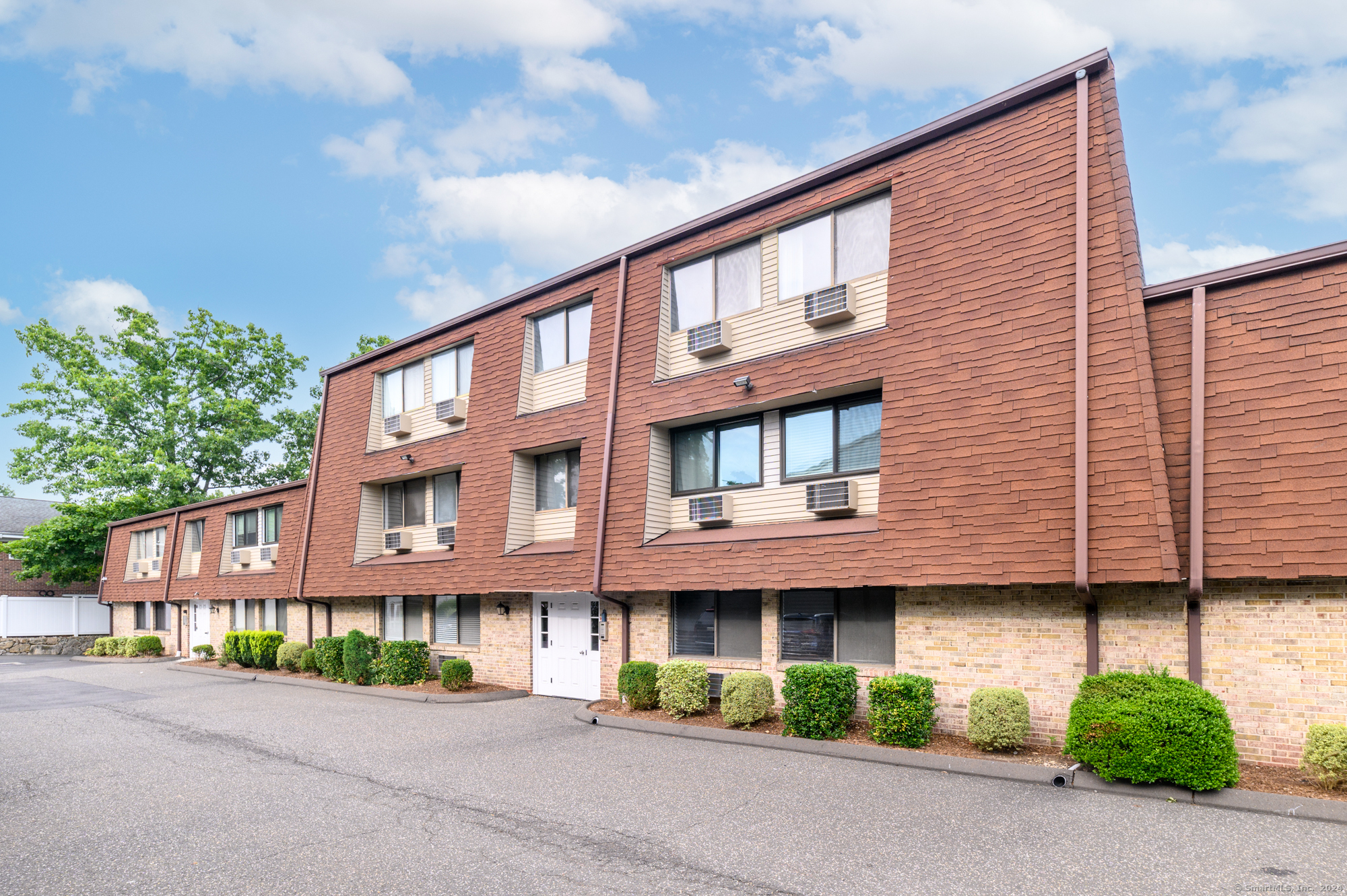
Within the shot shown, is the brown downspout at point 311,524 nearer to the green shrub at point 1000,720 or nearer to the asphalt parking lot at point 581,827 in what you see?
the asphalt parking lot at point 581,827

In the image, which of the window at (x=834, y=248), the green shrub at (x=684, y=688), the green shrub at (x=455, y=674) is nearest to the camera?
the window at (x=834, y=248)

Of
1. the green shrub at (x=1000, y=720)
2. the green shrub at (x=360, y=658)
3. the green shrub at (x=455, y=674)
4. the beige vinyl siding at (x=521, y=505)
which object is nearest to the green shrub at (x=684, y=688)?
the green shrub at (x=1000, y=720)

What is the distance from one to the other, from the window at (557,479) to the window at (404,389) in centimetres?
451

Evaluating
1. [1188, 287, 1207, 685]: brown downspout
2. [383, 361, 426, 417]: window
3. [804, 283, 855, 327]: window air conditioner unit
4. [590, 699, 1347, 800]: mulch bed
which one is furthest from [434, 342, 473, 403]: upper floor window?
[1188, 287, 1207, 685]: brown downspout

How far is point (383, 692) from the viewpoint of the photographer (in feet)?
52.6

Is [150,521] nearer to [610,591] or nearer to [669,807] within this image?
[610,591]

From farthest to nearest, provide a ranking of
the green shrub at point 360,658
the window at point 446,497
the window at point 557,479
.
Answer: the window at point 446,497
the green shrub at point 360,658
the window at point 557,479

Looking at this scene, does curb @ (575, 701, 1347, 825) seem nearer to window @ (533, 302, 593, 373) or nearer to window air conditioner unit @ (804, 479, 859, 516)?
window air conditioner unit @ (804, 479, 859, 516)

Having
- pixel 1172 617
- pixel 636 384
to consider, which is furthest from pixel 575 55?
pixel 1172 617

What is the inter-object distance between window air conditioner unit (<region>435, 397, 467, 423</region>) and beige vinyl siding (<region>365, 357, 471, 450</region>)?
145mm

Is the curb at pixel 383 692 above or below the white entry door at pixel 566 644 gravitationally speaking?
below

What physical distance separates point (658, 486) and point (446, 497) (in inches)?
278

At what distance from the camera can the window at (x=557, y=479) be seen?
15.7 metres

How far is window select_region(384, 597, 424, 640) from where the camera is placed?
18.5 m
